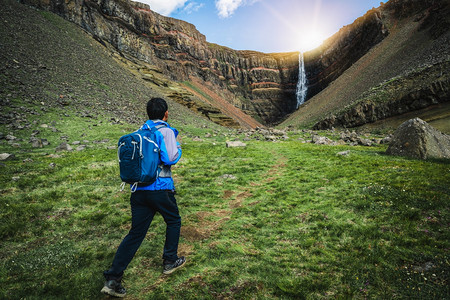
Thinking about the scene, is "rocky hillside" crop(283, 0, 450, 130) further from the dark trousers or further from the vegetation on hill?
the dark trousers

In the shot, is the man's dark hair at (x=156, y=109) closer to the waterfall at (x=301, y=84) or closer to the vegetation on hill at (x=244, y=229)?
the vegetation on hill at (x=244, y=229)

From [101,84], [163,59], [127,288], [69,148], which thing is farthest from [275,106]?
[127,288]

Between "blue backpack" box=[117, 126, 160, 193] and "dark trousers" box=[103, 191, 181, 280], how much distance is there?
31 centimetres

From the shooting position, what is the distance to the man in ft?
13.1

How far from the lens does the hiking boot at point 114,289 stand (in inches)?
151

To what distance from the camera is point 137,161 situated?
412cm

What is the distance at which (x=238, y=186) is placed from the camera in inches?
414

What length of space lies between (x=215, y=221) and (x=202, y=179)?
4.46 m

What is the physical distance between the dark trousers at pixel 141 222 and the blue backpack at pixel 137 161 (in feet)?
1.03

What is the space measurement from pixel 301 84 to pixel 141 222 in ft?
468

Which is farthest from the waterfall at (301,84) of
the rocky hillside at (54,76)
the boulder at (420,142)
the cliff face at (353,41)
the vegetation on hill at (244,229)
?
the vegetation on hill at (244,229)

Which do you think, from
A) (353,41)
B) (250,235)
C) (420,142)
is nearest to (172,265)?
(250,235)

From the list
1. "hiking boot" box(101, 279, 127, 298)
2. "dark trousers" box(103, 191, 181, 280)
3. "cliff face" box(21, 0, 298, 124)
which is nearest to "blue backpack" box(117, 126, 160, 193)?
"dark trousers" box(103, 191, 181, 280)

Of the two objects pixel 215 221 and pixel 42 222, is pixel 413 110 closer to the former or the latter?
pixel 215 221
